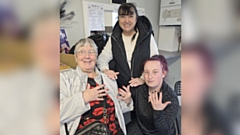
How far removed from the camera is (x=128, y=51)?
1403mm

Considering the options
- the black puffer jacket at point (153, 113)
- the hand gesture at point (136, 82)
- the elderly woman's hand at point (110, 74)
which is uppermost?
the elderly woman's hand at point (110, 74)

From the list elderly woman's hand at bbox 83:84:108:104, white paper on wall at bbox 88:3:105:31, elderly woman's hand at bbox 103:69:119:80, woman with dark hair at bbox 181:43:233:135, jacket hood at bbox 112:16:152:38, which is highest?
white paper on wall at bbox 88:3:105:31

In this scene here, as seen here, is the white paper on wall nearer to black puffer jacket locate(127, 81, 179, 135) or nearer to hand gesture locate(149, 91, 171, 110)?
black puffer jacket locate(127, 81, 179, 135)

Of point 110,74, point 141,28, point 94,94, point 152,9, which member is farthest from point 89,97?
point 152,9

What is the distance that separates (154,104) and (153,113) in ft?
0.17

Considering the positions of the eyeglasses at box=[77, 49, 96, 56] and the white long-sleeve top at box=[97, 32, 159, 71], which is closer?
the eyeglasses at box=[77, 49, 96, 56]

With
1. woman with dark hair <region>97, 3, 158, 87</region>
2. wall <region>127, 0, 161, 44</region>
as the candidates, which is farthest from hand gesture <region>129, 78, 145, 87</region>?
wall <region>127, 0, 161, 44</region>

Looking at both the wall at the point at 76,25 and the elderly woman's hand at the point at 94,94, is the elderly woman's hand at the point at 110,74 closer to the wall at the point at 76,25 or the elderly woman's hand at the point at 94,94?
the elderly woman's hand at the point at 94,94

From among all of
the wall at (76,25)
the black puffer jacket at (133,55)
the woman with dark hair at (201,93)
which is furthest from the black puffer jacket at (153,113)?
the woman with dark hair at (201,93)

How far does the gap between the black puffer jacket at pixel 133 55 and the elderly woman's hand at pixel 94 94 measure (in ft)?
0.73

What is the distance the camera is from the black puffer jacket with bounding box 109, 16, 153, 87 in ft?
4.53

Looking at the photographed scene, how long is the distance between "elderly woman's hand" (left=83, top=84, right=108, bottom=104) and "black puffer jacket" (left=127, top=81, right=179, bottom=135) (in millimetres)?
260

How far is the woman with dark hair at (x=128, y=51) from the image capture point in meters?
1.36

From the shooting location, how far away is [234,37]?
277 mm
